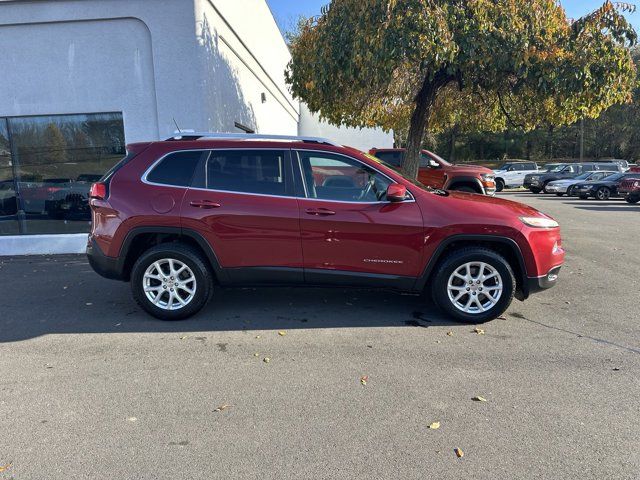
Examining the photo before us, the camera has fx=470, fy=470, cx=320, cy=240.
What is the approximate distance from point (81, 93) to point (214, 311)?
5751 mm

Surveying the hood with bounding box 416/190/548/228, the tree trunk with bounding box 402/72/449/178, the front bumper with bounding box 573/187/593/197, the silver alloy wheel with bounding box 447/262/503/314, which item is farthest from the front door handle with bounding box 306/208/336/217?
the front bumper with bounding box 573/187/593/197

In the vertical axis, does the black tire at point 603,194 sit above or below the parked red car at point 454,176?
A: below

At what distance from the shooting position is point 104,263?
5.04m

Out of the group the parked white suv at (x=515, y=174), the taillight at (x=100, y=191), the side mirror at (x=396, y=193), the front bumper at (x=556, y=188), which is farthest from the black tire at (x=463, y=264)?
the parked white suv at (x=515, y=174)

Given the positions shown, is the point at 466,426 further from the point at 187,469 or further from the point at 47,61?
the point at 47,61

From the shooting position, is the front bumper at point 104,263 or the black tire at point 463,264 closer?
the black tire at point 463,264

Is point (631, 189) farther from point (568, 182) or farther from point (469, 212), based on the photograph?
point (469, 212)

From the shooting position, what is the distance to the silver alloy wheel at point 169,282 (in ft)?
16.3

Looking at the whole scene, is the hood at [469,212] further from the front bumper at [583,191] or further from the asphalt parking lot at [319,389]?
the front bumper at [583,191]

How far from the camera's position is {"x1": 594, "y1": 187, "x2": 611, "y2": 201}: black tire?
72.3ft

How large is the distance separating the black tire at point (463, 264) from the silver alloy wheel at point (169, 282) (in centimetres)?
256

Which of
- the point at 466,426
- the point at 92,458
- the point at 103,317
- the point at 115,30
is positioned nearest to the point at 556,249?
the point at 466,426

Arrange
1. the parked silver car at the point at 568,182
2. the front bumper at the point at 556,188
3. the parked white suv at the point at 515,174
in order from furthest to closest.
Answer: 1. the parked white suv at the point at 515,174
2. the front bumper at the point at 556,188
3. the parked silver car at the point at 568,182

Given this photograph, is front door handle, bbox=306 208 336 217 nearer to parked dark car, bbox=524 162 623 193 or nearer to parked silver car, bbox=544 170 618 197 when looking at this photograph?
parked silver car, bbox=544 170 618 197
